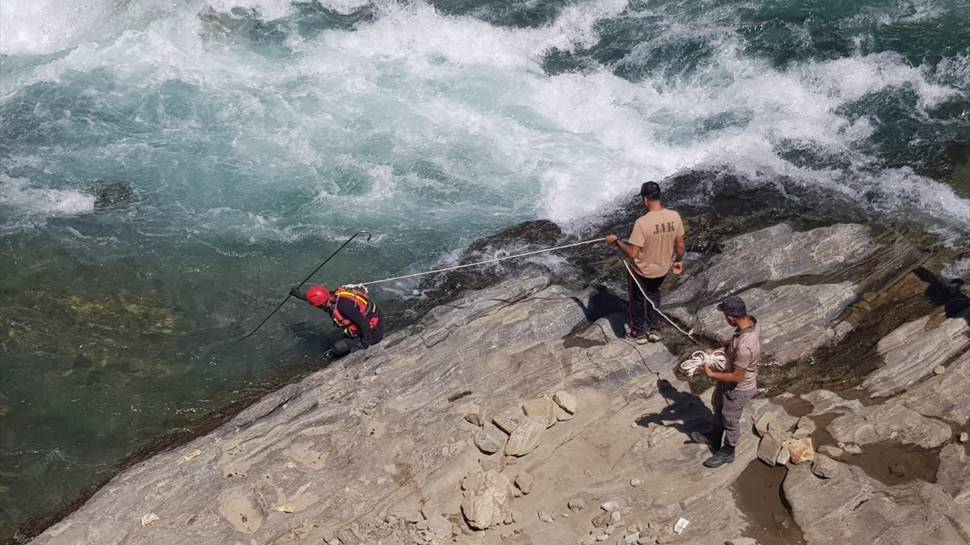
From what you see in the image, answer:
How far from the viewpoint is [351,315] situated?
467 inches

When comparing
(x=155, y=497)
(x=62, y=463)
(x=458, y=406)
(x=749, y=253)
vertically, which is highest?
(x=749, y=253)

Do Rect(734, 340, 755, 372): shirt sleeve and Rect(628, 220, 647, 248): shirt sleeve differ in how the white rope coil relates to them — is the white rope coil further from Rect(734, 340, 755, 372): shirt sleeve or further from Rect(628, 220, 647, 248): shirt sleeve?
Rect(628, 220, 647, 248): shirt sleeve

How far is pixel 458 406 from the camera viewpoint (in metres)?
10.7

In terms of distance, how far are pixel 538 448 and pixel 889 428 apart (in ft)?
12.0

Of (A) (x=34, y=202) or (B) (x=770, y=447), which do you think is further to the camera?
(A) (x=34, y=202)

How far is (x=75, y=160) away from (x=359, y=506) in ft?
34.9

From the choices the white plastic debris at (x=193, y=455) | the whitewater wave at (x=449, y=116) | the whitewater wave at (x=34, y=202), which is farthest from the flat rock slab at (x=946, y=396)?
the whitewater wave at (x=34, y=202)

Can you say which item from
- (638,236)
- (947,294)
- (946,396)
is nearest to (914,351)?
(946,396)

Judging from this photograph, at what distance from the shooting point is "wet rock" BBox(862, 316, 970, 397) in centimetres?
1023

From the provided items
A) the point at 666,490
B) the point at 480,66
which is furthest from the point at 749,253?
the point at 480,66

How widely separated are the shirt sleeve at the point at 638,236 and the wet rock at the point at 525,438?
2.22 metres

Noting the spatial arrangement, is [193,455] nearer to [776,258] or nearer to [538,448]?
[538,448]

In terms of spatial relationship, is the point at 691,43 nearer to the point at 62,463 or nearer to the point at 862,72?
the point at 862,72

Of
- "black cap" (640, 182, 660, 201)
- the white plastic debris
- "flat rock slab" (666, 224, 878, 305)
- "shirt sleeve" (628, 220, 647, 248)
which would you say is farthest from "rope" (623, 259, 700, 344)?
the white plastic debris
